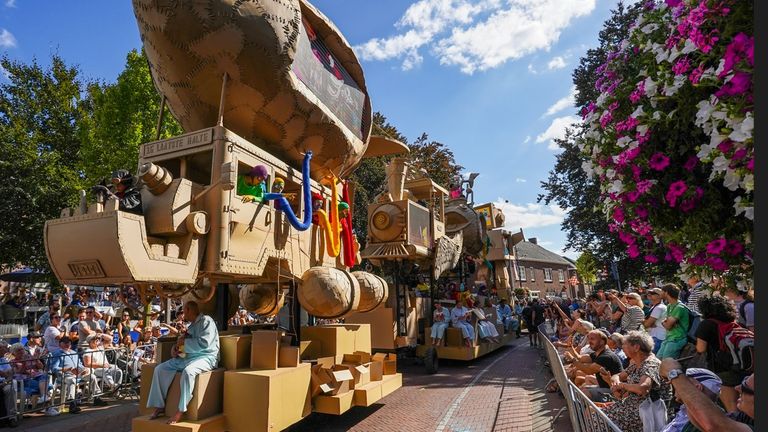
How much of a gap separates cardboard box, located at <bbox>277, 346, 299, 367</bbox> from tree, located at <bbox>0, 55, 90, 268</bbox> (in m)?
16.0

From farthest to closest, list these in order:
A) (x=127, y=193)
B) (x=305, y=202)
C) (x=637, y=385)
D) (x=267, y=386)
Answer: (x=305, y=202) → (x=267, y=386) → (x=127, y=193) → (x=637, y=385)

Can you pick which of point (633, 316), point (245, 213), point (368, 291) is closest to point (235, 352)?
point (245, 213)

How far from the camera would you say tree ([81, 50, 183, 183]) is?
51.5ft

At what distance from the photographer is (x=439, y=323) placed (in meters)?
12.1

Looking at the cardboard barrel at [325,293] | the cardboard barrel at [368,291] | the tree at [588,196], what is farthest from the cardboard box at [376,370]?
the tree at [588,196]

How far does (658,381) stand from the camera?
4395 millimetres

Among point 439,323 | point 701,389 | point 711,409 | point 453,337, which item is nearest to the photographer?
point 711,409

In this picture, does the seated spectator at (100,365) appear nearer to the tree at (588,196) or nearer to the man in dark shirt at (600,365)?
the man in dark shirt at (600,365)

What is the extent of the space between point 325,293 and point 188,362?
1.96 m

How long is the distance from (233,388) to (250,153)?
9.74 ft

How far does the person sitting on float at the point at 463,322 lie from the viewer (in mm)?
12211

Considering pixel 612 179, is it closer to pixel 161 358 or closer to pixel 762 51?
pixel 762 51

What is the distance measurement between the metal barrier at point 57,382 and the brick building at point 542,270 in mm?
38389

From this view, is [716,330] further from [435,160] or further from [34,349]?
[435,160]
